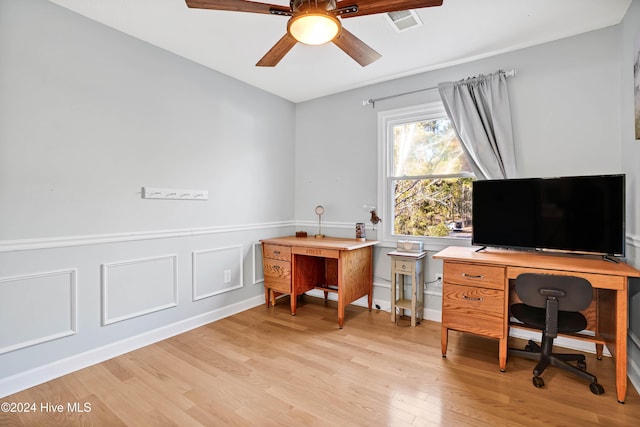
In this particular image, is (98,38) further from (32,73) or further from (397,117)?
(397,117)

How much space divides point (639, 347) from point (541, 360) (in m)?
0.55

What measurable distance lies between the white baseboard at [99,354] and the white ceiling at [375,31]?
248 cm

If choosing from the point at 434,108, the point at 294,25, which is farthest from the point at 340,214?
the point at 294,25

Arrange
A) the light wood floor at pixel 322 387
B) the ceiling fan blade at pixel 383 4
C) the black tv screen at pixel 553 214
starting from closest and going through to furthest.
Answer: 1. the ceiling fan blade at pixel 383 4
2. the light wood floor at pixel 322 387
3. the black tv screen at pixel 553 214

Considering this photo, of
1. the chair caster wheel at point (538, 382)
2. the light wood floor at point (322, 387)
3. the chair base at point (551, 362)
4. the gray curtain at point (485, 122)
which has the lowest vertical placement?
the light wood floor at point (322, 387)

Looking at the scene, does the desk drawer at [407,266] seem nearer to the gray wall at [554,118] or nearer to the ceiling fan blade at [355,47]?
the gray wall at [554,118]

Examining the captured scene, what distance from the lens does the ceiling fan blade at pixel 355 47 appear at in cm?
187

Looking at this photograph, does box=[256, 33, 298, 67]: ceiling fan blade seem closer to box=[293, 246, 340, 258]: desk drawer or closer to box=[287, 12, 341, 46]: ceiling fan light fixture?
box=[287, 12, 341, 46]: ceiling fan light fixture

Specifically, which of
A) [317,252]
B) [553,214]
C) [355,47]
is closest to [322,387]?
[317,252]

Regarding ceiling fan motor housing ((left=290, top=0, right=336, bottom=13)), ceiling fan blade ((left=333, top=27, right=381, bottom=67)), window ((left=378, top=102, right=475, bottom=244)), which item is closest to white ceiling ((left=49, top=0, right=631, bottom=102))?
ceiling fan blade ((left=333, top=27, right=381, bottom=67))

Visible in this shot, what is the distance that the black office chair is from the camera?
1.90 m

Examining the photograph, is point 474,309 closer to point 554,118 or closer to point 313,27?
point 554,118

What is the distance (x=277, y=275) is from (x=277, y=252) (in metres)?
0.26

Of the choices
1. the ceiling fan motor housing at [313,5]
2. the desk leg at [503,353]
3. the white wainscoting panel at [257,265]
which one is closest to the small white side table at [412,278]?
the desk leg at [503,353]
